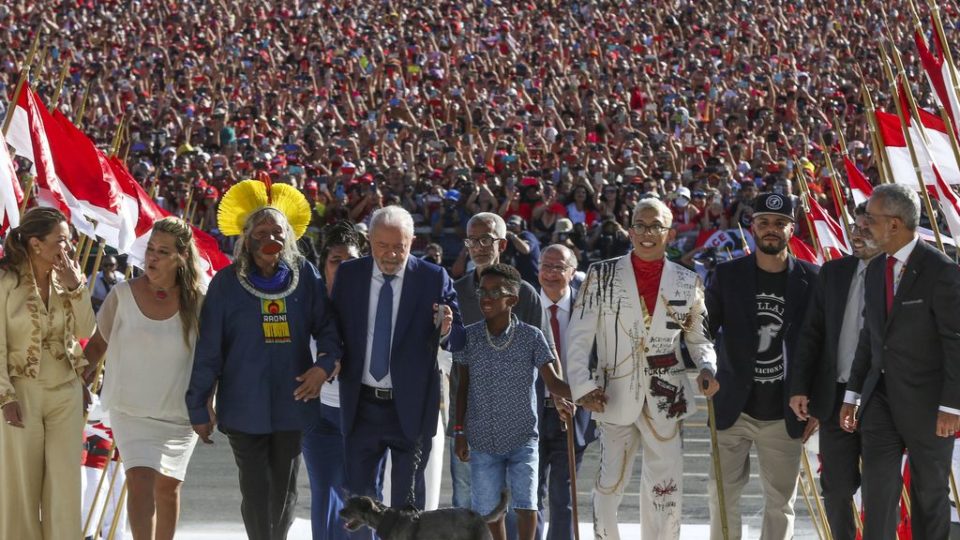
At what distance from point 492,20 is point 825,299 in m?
21.5

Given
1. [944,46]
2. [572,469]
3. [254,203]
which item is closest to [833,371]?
[572,469]

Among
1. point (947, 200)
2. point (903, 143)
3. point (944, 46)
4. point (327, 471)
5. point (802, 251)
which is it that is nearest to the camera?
point (327, 471)

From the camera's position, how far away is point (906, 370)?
270 inches

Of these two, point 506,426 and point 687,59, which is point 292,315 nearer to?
point 506,426

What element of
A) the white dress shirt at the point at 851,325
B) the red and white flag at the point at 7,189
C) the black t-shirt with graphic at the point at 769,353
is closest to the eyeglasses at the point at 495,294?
the black t-shirt with graphic at the point at 769,353

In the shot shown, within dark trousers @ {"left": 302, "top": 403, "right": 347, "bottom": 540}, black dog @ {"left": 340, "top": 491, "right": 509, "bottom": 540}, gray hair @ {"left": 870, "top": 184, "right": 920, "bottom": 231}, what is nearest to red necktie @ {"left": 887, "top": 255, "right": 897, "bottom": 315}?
gray hair @ {"left": 870, "top": 184, "right": 920, "bottom": 231}

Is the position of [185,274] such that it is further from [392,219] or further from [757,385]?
[757,385]

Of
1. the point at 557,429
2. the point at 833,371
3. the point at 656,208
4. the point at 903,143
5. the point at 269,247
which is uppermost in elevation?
the point at 903,143

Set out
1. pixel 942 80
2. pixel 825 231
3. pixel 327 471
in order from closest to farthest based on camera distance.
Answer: pixel 327 471, pixel 942 80, pixel 825 231

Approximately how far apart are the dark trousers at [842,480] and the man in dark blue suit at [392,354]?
1.84m

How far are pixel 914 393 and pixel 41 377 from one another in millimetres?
3929

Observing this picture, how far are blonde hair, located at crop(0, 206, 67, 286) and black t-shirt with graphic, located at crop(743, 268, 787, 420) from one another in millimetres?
3393

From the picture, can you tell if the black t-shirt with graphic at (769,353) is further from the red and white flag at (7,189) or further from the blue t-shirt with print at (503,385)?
the red and white flag at (7,189)

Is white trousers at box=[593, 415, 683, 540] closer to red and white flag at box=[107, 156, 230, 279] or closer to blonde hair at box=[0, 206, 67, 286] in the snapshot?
blonde hair at box=[0, 206, 67, 286]
